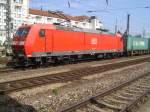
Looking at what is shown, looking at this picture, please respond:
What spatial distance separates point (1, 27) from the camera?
285ft

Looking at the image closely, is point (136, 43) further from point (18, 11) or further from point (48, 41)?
point (18, 11)

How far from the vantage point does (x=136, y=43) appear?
5009 cm

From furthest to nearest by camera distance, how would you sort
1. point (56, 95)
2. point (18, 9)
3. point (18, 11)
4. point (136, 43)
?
point (18, 9)
point (18, 11)
point (136, 43)
point (56, 95)

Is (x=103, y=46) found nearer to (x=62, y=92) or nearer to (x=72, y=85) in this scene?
(x=72, y=85)

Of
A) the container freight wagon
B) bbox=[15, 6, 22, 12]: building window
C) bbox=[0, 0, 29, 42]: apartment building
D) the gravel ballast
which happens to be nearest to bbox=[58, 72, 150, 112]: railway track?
the gravel ballast

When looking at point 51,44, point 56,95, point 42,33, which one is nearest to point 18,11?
point 51,44

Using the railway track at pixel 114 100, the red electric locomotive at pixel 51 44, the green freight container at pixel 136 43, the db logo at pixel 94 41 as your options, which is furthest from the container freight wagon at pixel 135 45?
the railway track at pixel 114 100

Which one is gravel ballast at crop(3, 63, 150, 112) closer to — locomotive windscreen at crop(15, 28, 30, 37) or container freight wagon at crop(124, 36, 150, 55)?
locomotive windscreen at crop(15, 28, 30, 37)

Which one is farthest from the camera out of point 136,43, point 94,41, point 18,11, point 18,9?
point 18,9

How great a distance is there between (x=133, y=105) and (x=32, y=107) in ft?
10.2

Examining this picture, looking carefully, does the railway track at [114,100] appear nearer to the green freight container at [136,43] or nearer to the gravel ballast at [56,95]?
the gravel ballast at [56,95]

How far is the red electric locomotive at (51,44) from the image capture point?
22.3m

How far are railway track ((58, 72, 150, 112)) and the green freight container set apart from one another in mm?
30068

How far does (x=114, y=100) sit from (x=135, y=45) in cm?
3858
